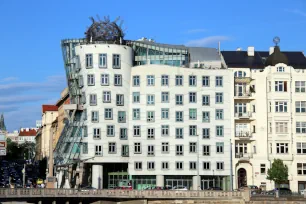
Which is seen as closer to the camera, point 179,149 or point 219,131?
point 179,149

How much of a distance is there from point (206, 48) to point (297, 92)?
18.2 meters

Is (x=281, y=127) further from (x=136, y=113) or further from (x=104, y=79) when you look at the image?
(x=104, y=79)

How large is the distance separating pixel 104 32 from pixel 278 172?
35270 mm

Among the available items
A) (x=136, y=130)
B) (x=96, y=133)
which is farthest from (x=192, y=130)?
(x=96, y=133)

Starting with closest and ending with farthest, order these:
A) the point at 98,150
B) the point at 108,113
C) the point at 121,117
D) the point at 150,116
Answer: the point at 98,150
the point at 108,113
the point at 121,117
the point at 150,116

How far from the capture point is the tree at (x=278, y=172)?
4124 inches

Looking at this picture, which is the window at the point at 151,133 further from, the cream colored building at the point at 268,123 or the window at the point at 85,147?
the cream colored building at the point at 268,123

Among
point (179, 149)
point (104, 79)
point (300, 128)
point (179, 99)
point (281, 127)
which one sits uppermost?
point (104, 79)

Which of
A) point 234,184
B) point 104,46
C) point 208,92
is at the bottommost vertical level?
point 234,184

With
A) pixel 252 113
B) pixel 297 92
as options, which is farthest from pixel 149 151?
pixel 297 92

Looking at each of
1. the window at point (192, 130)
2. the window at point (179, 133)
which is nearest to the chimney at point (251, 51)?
the window at point (192, 130)

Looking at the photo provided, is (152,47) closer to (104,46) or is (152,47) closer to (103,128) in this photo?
(104,46)

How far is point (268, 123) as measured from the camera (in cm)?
11025

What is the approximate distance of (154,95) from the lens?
10962 centimetres
